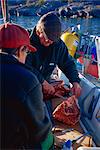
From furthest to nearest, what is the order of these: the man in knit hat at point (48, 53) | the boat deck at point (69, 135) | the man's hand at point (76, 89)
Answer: the man's hand at point (76, 89), the man in knit hat at point (48, 53), the boat deck at point (69, 135)

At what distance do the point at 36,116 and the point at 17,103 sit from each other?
171 millimetres

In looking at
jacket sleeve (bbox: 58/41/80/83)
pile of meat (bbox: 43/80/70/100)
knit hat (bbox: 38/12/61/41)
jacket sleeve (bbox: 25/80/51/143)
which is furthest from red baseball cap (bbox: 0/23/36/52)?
pile of meat (bbox: 43/80/70/100)

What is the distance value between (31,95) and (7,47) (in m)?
0.48

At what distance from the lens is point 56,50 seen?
4.53m

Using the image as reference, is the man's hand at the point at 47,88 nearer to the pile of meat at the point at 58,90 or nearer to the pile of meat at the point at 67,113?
the pile of meat at the point at 58,90

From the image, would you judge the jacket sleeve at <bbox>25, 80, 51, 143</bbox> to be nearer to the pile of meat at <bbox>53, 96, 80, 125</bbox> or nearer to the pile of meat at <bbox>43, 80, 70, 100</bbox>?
the pile of meat at <bbox>53, 96, 80, 125</bbox>

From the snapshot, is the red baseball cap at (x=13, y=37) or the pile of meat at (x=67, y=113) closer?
the red baseball cap at (x=13, y=37)

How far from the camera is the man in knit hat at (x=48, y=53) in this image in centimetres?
390

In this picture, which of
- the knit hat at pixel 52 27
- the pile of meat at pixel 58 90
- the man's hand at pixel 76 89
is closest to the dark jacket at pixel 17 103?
the knit hat at pixel 52 27

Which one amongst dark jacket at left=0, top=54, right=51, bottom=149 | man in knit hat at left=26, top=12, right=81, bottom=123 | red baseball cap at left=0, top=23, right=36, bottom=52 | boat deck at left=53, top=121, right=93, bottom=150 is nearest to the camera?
dark jacket at left=0, top=54, right=51, bottom=149

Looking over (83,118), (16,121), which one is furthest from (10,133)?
(83,118)

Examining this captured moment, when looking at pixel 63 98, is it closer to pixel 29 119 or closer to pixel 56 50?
pixel 56 50

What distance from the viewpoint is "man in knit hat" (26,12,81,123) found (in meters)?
3.90

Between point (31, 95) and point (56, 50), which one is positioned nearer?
point (31, 95)
